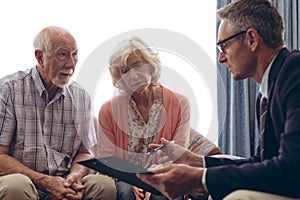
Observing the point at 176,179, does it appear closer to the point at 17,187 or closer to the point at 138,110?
the point at 17,187

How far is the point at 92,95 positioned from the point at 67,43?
266 millimetres

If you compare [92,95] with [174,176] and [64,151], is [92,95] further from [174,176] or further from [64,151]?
[174,176]

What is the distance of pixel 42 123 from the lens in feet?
7.13

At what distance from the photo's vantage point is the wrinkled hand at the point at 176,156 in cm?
184

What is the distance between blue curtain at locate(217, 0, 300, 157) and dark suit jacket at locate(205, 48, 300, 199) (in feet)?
4.41

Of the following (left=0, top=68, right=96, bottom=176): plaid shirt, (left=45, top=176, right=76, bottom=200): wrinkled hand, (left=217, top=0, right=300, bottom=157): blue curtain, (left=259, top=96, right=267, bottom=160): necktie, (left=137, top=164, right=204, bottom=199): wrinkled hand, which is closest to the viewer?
(left=137, top=164, right=204, bottom=199): wrinkled hand

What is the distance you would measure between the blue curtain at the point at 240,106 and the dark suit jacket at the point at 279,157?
1.34 m

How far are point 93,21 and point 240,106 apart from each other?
103 cm

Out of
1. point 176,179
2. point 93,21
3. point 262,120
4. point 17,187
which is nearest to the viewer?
point 176,179

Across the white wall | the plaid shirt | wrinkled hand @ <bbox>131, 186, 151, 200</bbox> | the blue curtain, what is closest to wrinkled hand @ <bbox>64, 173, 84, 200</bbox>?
the plaid shirt

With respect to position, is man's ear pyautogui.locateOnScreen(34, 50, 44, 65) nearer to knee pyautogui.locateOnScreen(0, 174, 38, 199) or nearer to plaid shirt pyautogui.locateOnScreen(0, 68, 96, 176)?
plaid shirt pyautogui.locateOnScreen(0, 68, 96, 176)

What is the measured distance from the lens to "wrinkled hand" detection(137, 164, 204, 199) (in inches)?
57.0

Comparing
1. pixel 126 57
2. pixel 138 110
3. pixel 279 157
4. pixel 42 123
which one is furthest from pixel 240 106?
pixel 279 157

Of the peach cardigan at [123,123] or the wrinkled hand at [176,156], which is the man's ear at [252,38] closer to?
the wrinkled hand at [176,156]
